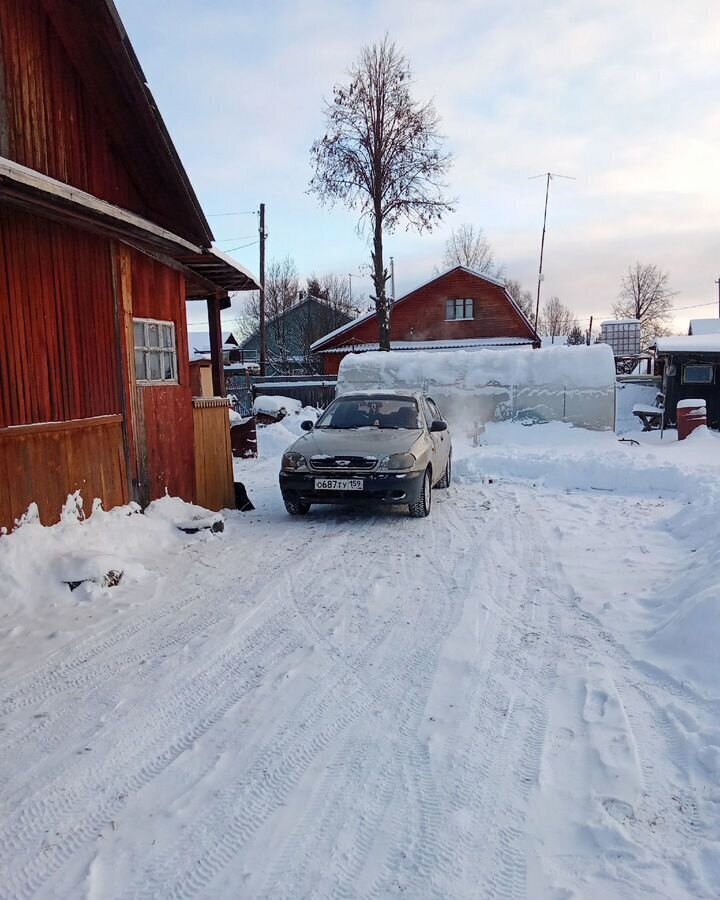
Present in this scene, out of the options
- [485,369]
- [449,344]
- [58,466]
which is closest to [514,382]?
[485,369]

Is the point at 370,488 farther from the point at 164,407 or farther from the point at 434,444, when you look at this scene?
the point at 164,407

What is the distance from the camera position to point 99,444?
22.2 ft

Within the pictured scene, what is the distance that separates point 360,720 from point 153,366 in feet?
18.9

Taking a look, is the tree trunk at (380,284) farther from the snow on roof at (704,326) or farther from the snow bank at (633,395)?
the snow on roof at (704,326)

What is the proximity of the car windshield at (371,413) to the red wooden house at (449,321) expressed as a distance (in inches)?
958

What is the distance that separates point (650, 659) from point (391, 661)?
5.24 ft

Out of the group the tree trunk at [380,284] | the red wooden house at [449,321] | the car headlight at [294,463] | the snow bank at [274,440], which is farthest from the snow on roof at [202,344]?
the car headlight at [294,463]

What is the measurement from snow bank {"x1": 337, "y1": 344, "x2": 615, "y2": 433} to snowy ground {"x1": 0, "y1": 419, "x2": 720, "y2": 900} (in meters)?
9.91

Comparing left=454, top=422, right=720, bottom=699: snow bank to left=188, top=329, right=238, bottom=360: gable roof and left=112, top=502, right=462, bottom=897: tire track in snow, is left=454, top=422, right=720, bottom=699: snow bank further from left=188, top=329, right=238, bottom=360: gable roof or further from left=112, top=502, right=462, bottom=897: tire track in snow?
left=188, top=329, right=238, bottom=360: gable roof

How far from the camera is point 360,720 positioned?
11.0ft

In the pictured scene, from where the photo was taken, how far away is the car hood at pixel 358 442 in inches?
319

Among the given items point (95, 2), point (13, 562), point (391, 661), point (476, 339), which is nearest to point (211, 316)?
point (95, 2)

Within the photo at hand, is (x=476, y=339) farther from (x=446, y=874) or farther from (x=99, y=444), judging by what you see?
(x=446, y=874)

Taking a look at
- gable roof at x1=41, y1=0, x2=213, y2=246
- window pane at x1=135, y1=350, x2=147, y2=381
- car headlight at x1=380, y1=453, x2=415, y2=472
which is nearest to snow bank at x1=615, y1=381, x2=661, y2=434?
car headlight at x1=380, y1=453, x2=415, y2=472
